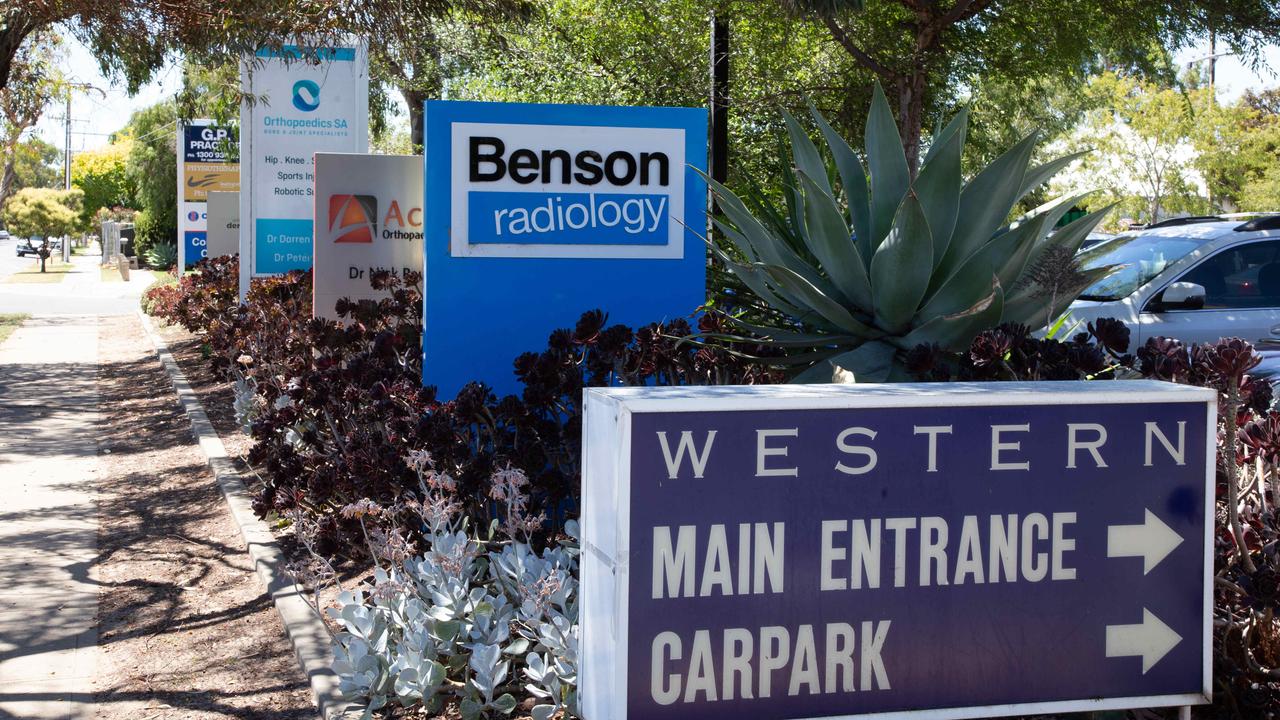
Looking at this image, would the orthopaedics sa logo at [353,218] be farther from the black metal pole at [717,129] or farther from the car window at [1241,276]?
the car window at [1241,276]

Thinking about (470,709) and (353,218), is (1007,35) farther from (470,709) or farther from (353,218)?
(470,709)

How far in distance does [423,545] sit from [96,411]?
856cm

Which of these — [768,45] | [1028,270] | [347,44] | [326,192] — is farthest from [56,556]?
[768,45]

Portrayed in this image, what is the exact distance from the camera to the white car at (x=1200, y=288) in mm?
10156

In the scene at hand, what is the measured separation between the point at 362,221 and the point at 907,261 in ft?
18.8

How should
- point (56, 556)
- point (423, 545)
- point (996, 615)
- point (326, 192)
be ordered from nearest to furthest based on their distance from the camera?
point (996, 615), point (423, 545), point (56, 556), point (326, 192)

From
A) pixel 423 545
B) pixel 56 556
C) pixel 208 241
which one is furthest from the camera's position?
pixel 208 241

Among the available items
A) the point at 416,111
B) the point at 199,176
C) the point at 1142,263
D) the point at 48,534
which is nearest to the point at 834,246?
the point at 48,534

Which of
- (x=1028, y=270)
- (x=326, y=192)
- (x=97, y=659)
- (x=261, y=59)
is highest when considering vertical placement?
(x=261, y=59)

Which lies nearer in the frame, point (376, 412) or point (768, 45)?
point (376, 412)

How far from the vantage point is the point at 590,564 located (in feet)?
11.3

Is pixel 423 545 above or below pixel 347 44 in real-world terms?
below

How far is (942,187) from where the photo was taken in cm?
541

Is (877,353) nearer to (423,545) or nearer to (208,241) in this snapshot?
(423,545)
